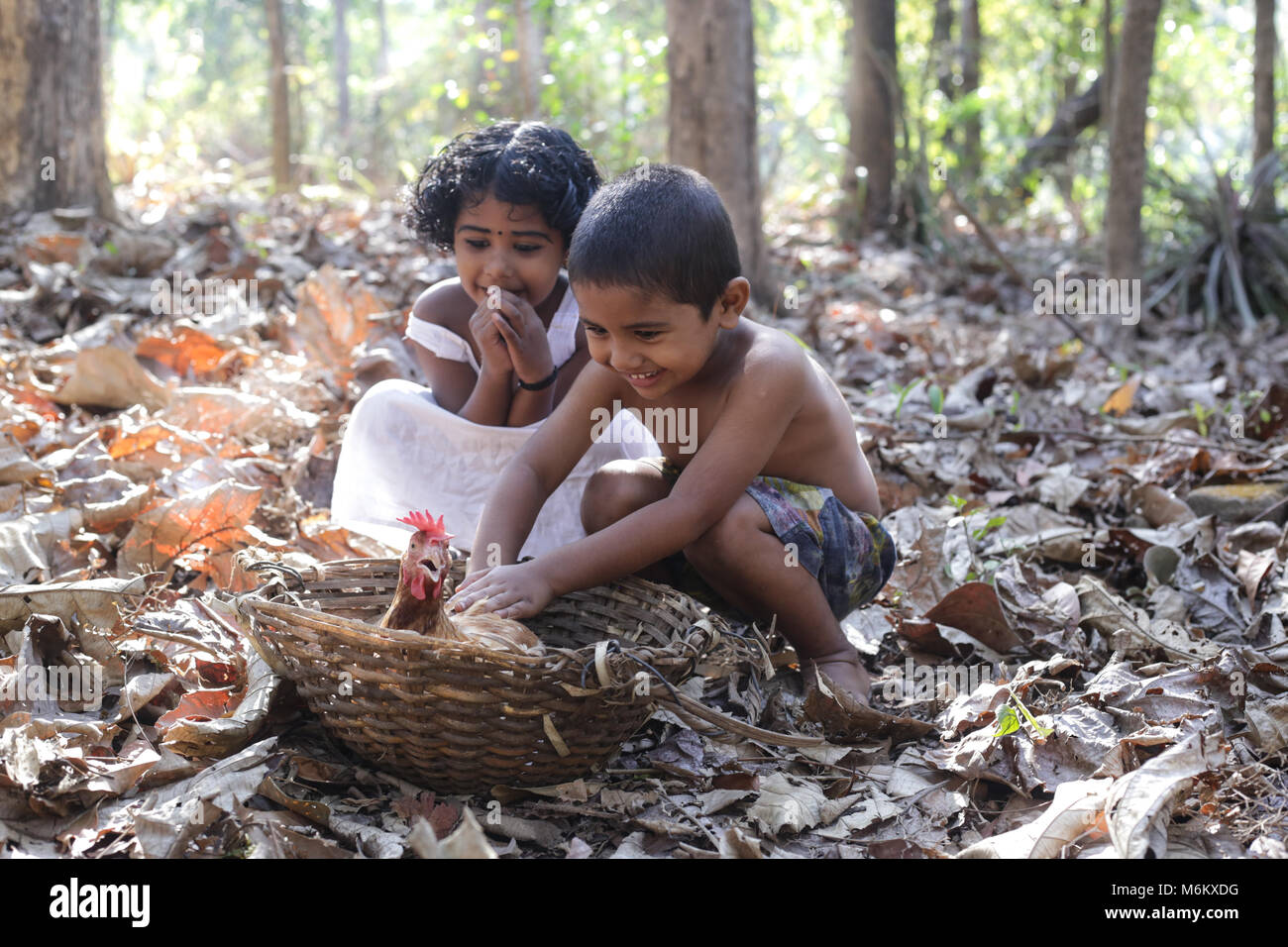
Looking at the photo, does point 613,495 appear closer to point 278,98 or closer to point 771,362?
point 771,362

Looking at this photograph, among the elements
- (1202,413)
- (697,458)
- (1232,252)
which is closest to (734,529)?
(697,458)

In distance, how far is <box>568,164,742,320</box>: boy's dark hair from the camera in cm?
221

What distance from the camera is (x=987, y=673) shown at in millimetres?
2670

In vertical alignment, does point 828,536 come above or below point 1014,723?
above

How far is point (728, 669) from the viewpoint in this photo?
2.19 meters

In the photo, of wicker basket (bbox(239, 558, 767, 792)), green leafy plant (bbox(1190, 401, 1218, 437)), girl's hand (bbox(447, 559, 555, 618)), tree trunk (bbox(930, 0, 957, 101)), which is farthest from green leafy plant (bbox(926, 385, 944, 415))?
tree trunk (bbox(930, 0, 957, 101))

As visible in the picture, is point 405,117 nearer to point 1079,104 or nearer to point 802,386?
point 1079,104

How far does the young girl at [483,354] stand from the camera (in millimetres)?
2855

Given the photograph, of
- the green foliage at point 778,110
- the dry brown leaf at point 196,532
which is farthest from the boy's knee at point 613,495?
the green foliage at point 778,110

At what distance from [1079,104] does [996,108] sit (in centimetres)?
239

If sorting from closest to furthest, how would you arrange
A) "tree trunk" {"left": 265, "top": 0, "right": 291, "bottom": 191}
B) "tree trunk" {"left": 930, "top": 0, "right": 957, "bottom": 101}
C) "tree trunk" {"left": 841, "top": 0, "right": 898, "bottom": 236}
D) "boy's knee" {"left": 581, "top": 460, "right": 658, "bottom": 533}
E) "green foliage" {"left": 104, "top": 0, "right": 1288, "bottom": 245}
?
"boy's knee" {"left": 581, "top": 460, "right": 658, "bottom": 533}
"green foliage" {"left": 104, "top": 0, "right": 1288, "bottom": 245}
"tree trunk" {"left": 265, "top": 0, "right": 291, "bottom": 191}
"tree trunk" {"left": 841, "top": 0, "right": 898, "bottom": 236}
"tree trunk" {"left": 930, "top": 0, "right": 957, "bottom": 101}

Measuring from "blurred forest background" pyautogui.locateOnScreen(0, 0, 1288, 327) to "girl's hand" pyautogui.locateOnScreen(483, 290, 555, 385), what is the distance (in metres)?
2.31

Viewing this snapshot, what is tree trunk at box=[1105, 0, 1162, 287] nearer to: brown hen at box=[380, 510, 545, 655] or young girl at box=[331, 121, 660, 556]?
young girl at box=[331, 121, 660, 556]

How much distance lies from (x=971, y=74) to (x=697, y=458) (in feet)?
34.1
